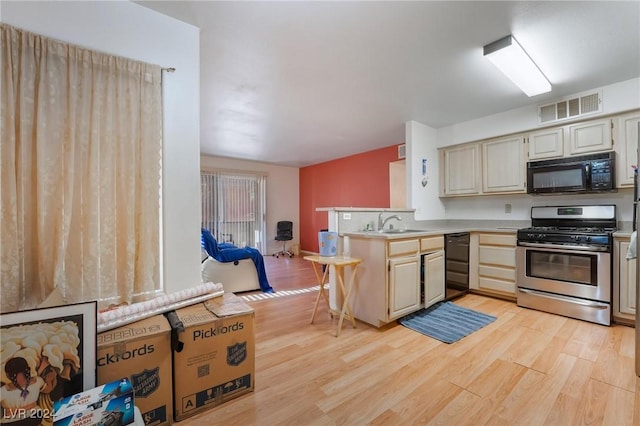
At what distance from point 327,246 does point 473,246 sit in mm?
2147

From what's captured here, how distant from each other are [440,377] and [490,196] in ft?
9.96

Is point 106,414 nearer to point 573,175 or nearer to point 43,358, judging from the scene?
point 43,358

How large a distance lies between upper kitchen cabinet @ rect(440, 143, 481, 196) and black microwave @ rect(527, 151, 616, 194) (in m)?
0.64

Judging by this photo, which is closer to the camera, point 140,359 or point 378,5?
point 140,359

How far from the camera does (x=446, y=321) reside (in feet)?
8.99

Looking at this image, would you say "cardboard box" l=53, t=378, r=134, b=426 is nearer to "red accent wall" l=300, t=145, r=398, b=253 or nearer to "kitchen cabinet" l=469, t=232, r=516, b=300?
"kitchen cabinet" l=469, t=232, r=516, b=300

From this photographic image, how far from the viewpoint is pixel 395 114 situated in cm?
366

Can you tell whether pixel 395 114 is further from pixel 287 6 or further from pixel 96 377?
pixel 96 377

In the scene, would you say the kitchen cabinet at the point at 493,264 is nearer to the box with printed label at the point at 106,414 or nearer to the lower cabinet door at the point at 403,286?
the lower cabinet door at the point at 403,286

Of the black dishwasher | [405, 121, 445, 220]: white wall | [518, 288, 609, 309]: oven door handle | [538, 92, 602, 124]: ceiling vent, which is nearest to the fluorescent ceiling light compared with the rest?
[538, 92, 602, 124]: ceiling vent

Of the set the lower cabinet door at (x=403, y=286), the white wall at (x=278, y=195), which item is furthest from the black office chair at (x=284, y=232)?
the lower cabinet door at (x=403, y=286)

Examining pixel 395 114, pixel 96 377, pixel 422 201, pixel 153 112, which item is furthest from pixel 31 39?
pixel 422 201

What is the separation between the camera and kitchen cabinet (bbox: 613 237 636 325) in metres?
2.54

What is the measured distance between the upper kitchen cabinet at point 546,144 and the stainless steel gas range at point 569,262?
2.13ft
